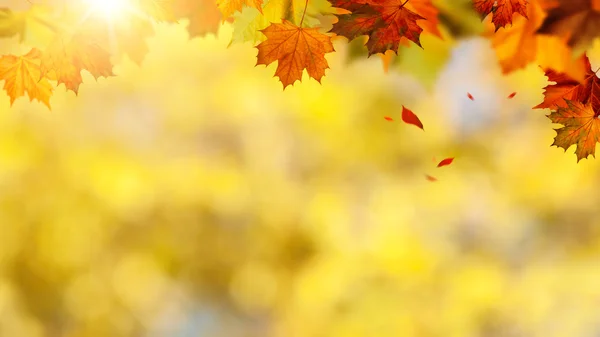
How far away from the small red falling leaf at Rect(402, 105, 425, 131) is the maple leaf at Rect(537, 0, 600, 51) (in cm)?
318

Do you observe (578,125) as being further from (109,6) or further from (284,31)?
(109,6)

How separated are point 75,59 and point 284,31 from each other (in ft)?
1.44

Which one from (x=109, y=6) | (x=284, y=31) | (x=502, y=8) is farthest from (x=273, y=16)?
(x=502, y=8)

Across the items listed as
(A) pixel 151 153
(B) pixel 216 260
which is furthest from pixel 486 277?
(A) pixel 151 153

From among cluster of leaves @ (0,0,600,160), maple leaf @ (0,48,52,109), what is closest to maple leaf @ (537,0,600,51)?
cluster of leaves @ (0,0,600,160)

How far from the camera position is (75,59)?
125 cm

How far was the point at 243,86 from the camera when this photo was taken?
4871 mm

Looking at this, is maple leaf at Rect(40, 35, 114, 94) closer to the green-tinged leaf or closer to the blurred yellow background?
the green-tinged leaf

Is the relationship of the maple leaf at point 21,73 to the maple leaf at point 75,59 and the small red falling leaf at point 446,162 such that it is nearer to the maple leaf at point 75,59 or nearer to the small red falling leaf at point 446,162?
the maple leaf at point 75,59

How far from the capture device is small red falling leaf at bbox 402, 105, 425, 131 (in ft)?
14.9

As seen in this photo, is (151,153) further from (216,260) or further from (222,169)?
(216,260)

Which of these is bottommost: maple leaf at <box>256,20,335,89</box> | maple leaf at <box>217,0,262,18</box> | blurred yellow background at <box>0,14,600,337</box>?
blurred yellow background at <box>0,14,600,337</box>

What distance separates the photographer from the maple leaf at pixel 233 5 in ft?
3.98

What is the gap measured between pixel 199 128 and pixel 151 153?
16.7 inches
